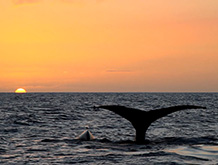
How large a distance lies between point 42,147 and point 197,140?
7304 millimetres

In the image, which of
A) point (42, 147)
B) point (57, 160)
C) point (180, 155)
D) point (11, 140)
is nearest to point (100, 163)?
point (57, 160)

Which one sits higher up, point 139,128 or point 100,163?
point 139,128

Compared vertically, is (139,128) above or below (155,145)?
above

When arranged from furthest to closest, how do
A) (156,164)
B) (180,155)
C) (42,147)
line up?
(42,147)
(180,155)
(156,164)

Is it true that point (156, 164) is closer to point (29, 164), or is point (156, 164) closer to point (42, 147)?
point (29, 164)

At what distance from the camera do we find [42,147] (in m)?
13.5

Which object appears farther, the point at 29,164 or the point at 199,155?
the point at 199,155

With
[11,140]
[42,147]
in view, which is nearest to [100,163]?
[42,147]

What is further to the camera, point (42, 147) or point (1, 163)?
point (42, 147)

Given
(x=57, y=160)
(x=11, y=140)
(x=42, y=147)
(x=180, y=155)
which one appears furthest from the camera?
(x=11, y=140)

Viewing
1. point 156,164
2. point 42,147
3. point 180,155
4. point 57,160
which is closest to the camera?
point 156,164

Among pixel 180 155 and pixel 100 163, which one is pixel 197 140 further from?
pixel 100 163

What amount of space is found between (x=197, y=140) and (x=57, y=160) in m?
7.71

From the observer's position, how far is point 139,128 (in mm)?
12305
